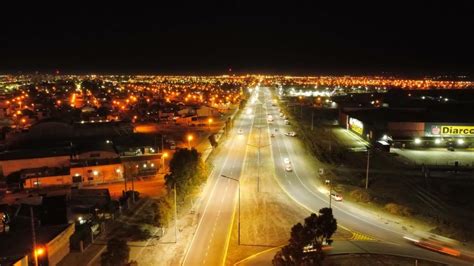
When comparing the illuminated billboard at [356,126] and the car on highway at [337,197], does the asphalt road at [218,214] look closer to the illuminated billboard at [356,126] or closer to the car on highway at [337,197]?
the car on highway at [337,197]

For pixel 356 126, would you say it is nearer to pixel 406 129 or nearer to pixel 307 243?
pixel 406 129

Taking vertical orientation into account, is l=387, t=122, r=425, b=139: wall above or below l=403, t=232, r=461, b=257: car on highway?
above

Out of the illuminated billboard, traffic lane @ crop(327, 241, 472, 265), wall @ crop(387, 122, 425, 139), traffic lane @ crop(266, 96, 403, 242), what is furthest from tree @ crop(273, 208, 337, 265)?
the illuminated billboard

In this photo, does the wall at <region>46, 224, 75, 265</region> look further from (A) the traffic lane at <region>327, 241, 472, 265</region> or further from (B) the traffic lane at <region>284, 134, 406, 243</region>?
(B) the traffic lane at <region>284, 134, 406, 243</region>

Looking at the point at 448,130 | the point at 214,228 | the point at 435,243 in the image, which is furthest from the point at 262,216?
the point at 448,130

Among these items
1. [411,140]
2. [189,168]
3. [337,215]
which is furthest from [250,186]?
[411,140]
